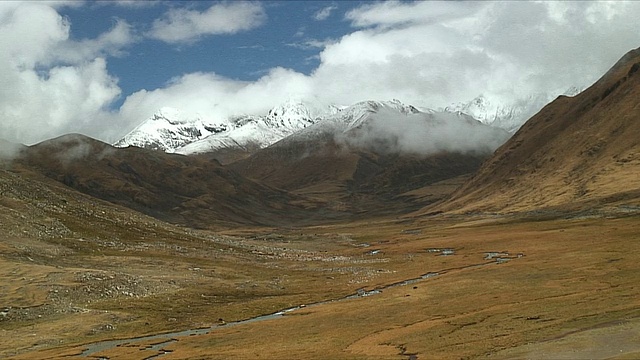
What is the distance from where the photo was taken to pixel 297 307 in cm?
8638

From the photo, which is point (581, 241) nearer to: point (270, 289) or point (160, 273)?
point (270, 289)

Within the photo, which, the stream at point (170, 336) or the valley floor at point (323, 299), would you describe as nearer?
the valley floor at point (323, 299)

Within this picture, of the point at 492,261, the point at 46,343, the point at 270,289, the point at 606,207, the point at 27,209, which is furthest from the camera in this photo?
the point at 606,207

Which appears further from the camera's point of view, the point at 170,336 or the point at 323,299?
the point at 323,299

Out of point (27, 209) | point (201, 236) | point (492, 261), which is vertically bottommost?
point (492, 261)

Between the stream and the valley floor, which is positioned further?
the stream

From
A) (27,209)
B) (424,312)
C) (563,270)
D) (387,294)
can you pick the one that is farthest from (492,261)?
(27,209)

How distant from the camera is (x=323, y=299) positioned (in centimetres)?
9138

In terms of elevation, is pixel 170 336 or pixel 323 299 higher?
pixel 170 336

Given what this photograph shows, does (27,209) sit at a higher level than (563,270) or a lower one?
higher

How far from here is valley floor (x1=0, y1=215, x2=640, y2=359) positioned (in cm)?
4981

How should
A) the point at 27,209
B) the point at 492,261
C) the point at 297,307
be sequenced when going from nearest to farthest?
the point at 297,307 → the point at 492,261 → the point at 27,209

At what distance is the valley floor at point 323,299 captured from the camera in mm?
49812

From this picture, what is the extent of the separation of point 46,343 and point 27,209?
7794 cm
